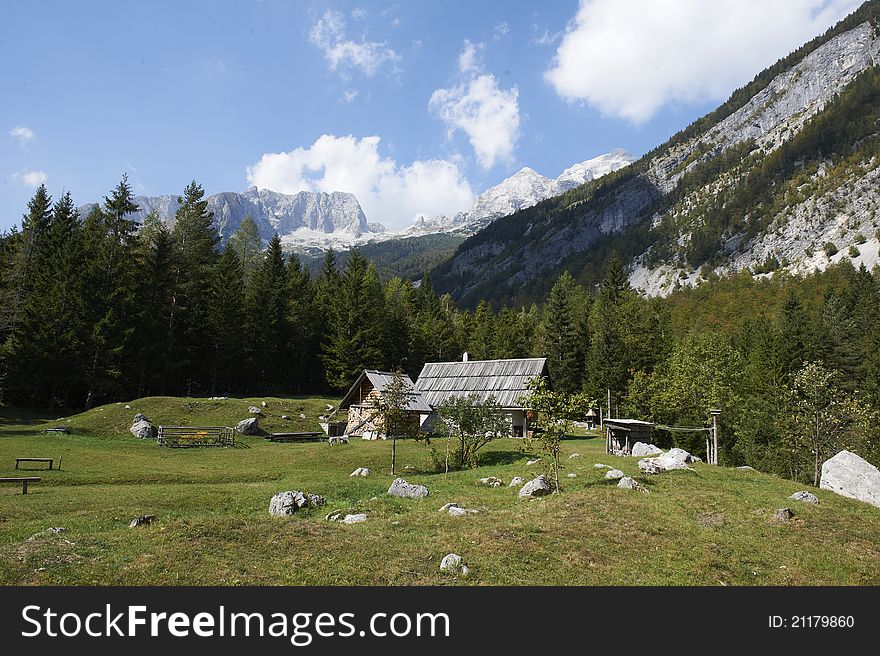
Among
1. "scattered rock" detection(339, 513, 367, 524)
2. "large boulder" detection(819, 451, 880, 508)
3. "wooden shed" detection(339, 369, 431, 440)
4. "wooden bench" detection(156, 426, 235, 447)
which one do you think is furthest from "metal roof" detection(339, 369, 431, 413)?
"large boulder" detection(819, 451, 880, 508)

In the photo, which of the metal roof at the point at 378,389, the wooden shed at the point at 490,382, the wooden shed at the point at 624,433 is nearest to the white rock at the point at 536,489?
the wooden shed at the point at 624,433

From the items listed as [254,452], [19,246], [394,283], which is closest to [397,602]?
[254,452]

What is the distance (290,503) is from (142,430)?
90.6 feet

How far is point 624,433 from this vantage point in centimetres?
4262

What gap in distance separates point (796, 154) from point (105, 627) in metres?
226

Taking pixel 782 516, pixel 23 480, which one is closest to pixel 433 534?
pixel 782 516

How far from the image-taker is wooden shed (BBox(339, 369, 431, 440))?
4709 centimetres

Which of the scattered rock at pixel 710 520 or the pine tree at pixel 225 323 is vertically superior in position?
the pine tree at pixel 225 323

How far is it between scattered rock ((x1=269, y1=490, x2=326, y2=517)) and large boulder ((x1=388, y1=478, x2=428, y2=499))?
3388 mm

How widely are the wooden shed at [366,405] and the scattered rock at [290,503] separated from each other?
28.0m

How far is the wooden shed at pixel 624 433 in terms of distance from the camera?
3804 cm

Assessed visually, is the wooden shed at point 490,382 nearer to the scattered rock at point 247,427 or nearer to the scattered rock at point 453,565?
the scattered rock at point 247,427

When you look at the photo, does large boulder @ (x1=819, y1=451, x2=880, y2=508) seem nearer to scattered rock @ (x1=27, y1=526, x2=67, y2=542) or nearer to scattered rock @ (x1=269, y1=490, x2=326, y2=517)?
scattered rock @ (x1=269, y1=490, x2=326, y2=517)

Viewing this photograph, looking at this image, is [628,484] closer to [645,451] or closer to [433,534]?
[433,534]
